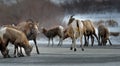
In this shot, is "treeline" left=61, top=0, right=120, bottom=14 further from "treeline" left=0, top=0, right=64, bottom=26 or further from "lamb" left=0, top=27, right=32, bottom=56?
"lamb" left=0, top=27, right=32, bottom=56

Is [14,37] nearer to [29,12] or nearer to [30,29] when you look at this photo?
[30,29]

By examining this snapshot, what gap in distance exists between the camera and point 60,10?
31.0m

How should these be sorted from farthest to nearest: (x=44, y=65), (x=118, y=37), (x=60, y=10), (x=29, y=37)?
(x=60, y=10), (x=118, y=37), (x=29, y=37), (x=44, y=65)

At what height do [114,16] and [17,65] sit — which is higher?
[114,16]

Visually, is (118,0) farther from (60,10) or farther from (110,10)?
(60,10)

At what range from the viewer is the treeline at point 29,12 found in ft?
100

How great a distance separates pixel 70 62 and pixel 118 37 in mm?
18159

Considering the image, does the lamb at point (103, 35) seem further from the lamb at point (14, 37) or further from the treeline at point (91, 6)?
the treeline at point (91, 6)

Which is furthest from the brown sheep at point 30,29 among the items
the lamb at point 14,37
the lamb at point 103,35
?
the lamb at point 103,35

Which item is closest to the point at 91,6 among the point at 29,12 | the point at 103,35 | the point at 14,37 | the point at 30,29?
the point at 29,12

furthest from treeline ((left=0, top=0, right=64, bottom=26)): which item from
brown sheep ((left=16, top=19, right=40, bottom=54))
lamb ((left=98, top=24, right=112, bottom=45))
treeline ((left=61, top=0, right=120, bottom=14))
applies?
brown sheep ((left=16, top=19, right=40, bottom=54))

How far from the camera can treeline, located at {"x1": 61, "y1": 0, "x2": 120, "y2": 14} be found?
107 ft

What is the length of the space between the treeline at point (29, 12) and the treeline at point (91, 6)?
133 cm

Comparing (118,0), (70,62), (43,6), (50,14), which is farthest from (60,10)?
(70,62)
